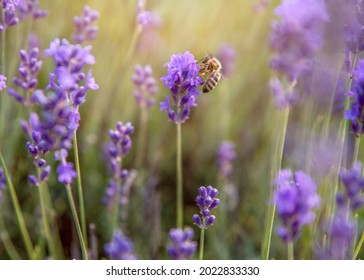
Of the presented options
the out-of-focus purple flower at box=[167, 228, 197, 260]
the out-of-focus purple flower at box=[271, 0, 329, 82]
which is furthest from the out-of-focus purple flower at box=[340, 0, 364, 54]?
the out-of-focus purple flower at box=[167, 228, 197, 260]

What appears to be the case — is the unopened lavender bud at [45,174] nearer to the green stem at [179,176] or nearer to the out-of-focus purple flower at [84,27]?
the green stem at [179,176]

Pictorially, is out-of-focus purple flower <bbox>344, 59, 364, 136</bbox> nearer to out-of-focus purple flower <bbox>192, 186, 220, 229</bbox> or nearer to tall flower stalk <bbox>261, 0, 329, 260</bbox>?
tall flower stalk <bbox>261, 0, 329, 260</bbox>

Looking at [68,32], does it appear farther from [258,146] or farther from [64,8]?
[258,146]

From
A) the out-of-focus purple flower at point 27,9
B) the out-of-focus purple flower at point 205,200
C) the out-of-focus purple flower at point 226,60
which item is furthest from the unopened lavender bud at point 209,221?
the out-of-focus purple flower at point 226,60

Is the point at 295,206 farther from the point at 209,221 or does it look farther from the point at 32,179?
the point at 32,179

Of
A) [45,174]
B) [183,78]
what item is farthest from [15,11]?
[183,78]
